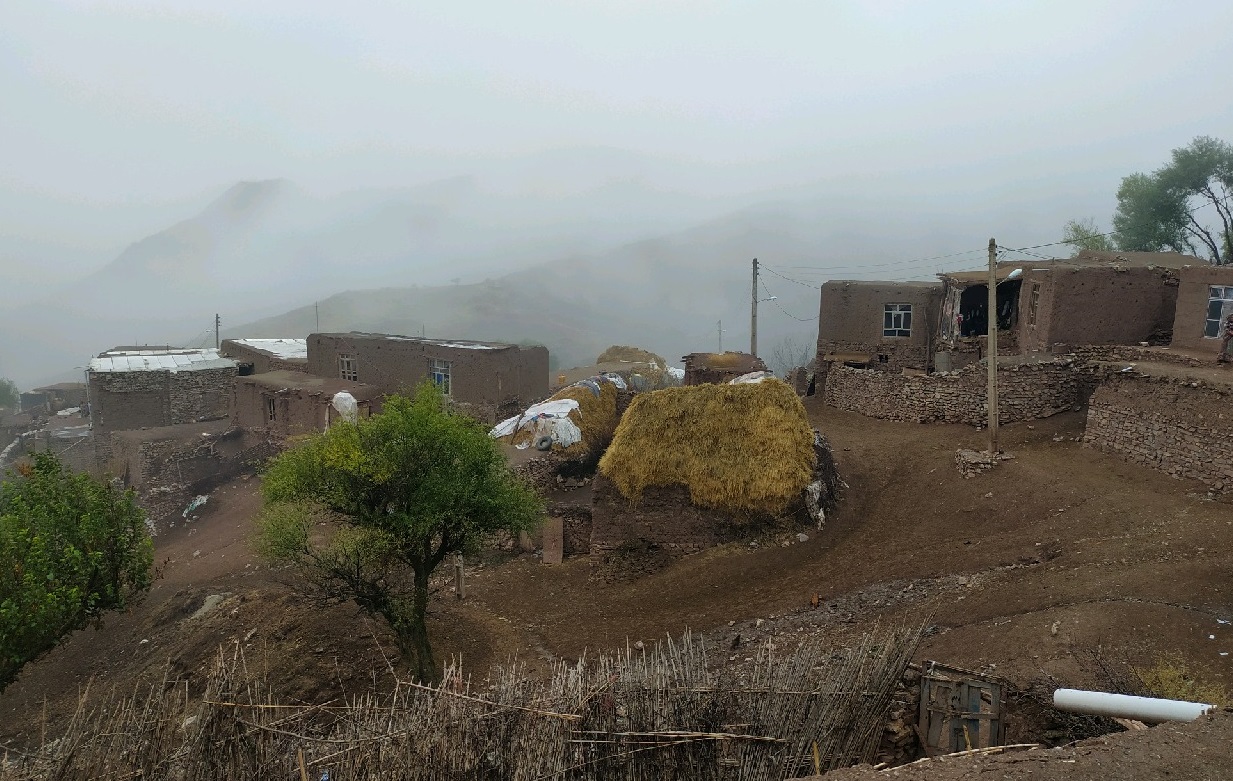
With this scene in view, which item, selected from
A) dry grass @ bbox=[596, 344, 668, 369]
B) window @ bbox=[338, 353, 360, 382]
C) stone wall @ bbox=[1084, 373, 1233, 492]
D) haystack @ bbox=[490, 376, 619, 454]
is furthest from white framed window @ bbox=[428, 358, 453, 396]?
stone wall @ bbox=[1084, 373, 1233, 492]

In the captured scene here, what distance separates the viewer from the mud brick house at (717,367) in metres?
29.1

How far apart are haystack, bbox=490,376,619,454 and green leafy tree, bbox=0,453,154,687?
9581mm

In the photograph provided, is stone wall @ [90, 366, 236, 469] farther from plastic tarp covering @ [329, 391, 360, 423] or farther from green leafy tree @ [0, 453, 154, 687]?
green leafy tree @ [0, 453, 154, 687]

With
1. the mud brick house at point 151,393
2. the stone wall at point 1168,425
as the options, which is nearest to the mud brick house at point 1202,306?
the stone wall at point 1168,425

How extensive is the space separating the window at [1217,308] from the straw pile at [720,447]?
1077 cm

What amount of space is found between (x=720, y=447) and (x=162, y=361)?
96.8 ft

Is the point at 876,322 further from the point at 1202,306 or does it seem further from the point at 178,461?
the point at 178,461

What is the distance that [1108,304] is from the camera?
21453 mm

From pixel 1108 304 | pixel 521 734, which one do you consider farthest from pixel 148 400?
pixel 1108 304

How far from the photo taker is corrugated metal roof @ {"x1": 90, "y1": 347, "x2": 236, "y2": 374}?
111 feet

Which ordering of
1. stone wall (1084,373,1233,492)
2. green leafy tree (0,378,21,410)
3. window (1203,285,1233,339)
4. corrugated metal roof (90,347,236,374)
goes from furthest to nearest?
green leafy tree (0,378,21,410)
corrugated metal roof (90,347,236,374)
window (1203,285,1233,339)
stone wall (1084,373,1233,492)

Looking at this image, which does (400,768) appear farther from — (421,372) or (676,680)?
(421,372)

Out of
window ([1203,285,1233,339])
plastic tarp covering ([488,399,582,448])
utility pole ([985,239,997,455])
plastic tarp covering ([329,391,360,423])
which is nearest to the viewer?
utility pole ([985,239,997,455])

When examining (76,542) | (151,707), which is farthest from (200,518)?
(151,707)
